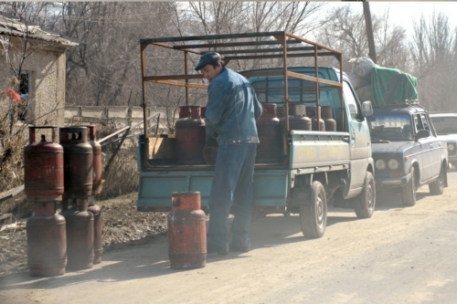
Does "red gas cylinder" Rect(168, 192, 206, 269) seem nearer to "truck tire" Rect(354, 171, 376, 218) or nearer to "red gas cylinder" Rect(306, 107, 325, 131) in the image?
"red gas cylinder" Rect(306, 107, 325, 131)

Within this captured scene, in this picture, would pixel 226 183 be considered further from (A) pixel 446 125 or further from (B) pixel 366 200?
(A) pixel 446 125

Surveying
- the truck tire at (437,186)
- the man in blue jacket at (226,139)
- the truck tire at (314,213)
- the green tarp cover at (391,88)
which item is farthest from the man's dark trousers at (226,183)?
the truck tire at (437,186)

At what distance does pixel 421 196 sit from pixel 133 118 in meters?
9.05

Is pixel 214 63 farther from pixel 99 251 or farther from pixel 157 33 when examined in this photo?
pixel 157 33

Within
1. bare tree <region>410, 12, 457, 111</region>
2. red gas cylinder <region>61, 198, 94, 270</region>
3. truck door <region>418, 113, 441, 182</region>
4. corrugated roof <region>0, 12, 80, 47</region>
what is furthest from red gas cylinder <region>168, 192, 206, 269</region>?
bare tree <region>410, 12, 457, 111</region>

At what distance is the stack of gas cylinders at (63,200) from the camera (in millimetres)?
7508

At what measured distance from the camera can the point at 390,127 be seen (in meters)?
14.8

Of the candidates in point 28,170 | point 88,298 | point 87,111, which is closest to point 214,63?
point 28,170

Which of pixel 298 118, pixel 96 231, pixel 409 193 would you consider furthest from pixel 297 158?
pixel 409 193

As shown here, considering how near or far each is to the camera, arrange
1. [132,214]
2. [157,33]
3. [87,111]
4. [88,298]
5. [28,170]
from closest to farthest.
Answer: [88,298] < [28,170] < [132,214] < [87,111] < [157,33]

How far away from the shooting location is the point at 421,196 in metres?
15.7

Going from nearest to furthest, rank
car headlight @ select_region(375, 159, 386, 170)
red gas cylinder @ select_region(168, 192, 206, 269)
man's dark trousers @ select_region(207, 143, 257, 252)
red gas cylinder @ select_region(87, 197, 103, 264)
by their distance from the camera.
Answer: red gas cylinder @ select_region(168, 192, 206, 269), red gas cylinder @ select_region(87, 197, 103, 264), man's dark trousers @ select_region(207, 143, 257, 252), car headlight @ select_region(375, 159, 386, 170)

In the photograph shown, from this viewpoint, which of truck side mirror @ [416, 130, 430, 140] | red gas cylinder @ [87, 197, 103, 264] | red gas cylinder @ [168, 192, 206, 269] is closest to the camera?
red gas cylinder @ [168, 192, 206, 269]

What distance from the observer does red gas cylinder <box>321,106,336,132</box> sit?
422 inches
